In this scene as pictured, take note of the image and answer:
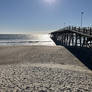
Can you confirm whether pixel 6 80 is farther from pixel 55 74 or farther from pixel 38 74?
pixel 55 74

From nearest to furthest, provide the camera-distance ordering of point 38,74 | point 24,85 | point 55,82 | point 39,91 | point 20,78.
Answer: point 39,91 → point 24,85 → point 55,82 → point 20,78 → point 38,74

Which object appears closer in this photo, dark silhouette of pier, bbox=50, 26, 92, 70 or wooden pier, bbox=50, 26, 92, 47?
dark silhouette of pier, bbox=50, 26, 92, 70

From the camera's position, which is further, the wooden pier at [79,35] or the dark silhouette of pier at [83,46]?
the wooden pier at [79,35]

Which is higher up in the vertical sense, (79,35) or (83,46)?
(79,35)

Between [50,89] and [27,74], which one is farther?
[27,74]

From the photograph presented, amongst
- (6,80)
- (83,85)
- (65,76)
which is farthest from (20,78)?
(83,85)

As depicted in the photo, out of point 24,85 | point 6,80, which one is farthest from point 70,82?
point 6,80

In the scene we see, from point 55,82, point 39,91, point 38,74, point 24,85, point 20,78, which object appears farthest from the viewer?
point 38,74

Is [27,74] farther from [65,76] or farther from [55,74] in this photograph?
[65,76]

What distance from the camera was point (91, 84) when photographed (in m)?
8.52

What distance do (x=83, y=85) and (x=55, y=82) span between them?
1.61 m

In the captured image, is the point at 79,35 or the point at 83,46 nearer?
the point at 79,35

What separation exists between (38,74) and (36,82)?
A: 1.44 meters

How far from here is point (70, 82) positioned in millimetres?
8594
